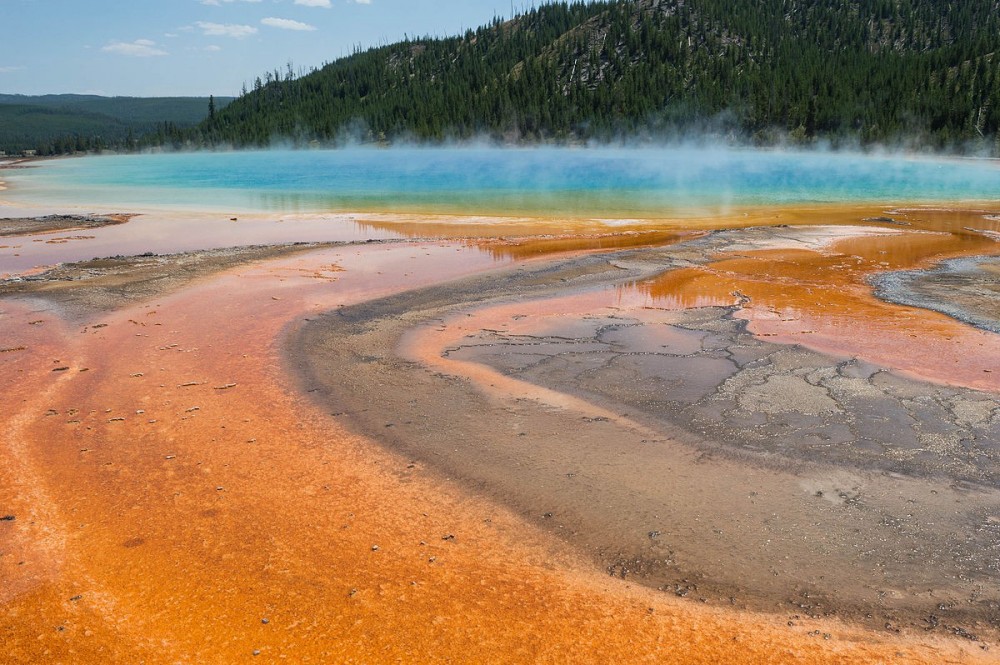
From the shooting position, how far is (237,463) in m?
5.20

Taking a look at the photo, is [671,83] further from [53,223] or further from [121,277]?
[121,277]

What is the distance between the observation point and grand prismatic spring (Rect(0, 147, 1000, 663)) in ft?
11.5

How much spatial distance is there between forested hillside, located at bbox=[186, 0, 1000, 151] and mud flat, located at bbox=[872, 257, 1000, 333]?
174 feet

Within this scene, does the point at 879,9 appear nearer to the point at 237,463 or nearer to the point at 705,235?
the point at 705,235

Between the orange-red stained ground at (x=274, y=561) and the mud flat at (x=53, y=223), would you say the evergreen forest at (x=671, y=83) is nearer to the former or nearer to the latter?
the mud flat at (x=53, y=223)

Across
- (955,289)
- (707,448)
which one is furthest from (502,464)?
(955,289)

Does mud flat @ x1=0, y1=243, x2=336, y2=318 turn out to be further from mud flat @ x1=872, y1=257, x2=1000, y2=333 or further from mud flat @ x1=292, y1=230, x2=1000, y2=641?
mud flat @ x1=872, y1=257, x2=1000, y2=333

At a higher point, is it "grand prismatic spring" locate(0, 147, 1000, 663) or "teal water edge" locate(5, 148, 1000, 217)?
"teal water edge" locate(5, 148, 1000, 217)

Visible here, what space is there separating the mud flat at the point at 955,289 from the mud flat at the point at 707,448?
113 inches

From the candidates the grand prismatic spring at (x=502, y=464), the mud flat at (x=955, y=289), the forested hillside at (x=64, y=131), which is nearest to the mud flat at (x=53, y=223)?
the grand prismatic spring at (x=502, y=464)

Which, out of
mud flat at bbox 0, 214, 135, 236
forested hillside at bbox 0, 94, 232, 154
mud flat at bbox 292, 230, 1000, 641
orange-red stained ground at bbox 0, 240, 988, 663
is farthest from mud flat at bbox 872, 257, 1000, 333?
forested hillside at bbox 0, 94, 232, 154

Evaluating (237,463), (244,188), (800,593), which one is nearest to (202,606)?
(237,463)

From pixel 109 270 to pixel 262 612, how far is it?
10.2 meters

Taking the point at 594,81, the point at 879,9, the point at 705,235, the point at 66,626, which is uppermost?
the point at 879,9
